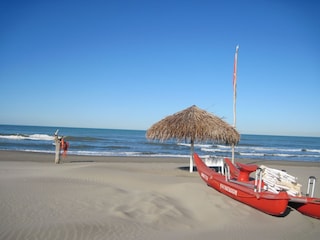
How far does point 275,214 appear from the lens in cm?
586

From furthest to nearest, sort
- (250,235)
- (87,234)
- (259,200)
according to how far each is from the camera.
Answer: (259,200), (250,235), (87,234)

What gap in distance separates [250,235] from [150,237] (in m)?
1.81

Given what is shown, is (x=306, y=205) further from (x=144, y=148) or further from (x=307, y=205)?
(x=144, y=148)

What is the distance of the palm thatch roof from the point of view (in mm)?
10172

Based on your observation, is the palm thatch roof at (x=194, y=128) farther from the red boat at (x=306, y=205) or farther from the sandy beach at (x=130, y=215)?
the red boat at (x=306, y=205)

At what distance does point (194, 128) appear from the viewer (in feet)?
33.4

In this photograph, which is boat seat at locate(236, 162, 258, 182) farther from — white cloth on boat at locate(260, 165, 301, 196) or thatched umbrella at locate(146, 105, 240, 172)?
thatched umbrella at locate(146, 105, 240, 172)

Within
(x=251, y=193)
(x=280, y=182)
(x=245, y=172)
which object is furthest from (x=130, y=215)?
(x=245, y=172)

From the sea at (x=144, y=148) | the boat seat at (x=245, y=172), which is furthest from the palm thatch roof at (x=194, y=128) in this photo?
the boat seat at (x=245, y=172)

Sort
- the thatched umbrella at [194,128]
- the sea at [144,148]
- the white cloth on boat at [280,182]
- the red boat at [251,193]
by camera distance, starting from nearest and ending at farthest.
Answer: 1. the red boat at [251,193]
2. the white cloth on boat at [280,182]
3. the thatched umbrella at [194,128]
4. the sea at [144,148]

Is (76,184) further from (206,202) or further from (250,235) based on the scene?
(250,235)

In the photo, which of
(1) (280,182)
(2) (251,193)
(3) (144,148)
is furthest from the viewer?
(3) (144,148)

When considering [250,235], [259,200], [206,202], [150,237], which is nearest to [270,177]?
[259,200]

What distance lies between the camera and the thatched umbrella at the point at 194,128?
33.4 feet
